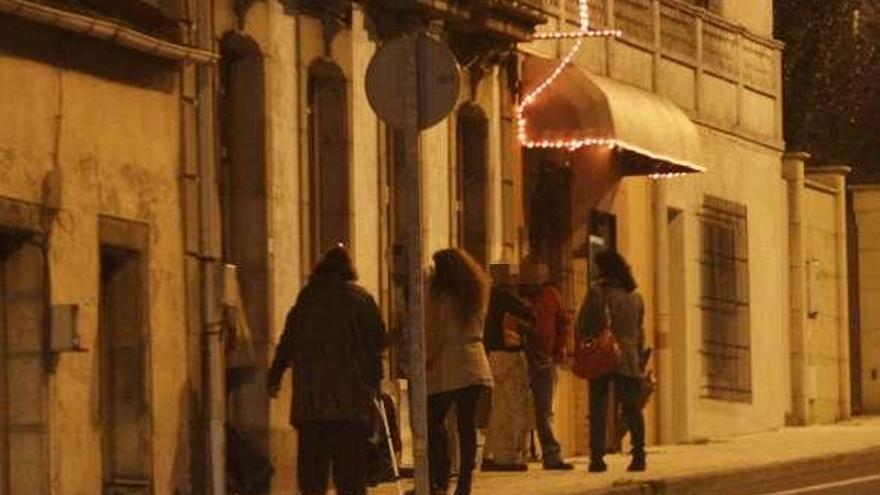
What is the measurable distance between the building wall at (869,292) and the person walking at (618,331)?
18803mm

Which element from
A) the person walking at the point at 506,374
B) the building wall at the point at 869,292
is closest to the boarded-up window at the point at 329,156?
the person walking at the point at 506,374

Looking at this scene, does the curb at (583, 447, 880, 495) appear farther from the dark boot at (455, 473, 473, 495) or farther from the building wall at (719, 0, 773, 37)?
the building wall at (719, 0, 773, 37)

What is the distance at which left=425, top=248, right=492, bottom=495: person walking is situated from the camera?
2284 cm

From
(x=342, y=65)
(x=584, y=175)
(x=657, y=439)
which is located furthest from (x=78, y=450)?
(x=657, y=439)

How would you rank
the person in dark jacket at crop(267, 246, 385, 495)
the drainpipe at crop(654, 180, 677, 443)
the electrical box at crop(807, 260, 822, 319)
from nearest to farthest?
the person in dark jacket at crop(267, 246, 385, 495), the drainpipe at crop(654, 180, 677, 443), the electrical box at crop(807, 260, 822, 319)

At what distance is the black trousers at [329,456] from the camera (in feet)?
69.3

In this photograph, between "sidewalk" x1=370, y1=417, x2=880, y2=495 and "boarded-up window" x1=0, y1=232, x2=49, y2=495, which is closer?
"boarded-up window" x1=0, y1=232, x2=49, y2=495

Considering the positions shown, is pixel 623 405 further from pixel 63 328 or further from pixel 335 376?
pixel 63 328

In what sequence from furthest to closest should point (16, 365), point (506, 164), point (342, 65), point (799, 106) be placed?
point (799, 106) < point (506, 164) < point (342, 65) < point (16, 365)

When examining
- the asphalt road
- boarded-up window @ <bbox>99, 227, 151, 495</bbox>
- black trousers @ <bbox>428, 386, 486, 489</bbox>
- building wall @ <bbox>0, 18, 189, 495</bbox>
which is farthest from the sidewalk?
boarded-up window @ <bbox>99, 227, 151, 495</bbox>

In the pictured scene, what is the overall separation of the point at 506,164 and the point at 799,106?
2757cm

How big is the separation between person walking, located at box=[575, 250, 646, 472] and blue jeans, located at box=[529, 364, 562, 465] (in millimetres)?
497

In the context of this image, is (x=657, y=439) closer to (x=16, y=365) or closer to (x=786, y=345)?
(x=786, y=345)

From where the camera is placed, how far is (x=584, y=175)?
3359cm
